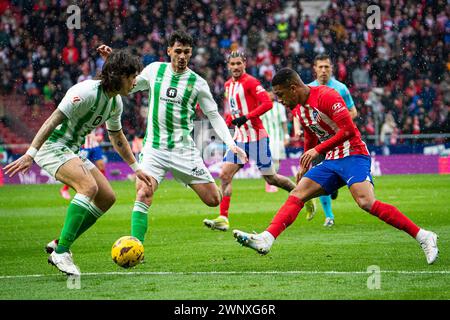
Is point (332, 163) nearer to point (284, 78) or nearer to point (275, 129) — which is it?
point (284, 78)

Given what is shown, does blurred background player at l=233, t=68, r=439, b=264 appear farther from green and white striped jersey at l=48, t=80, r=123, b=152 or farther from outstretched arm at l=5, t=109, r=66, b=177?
outstretched arm at l=5, t=109, r=66, b=177

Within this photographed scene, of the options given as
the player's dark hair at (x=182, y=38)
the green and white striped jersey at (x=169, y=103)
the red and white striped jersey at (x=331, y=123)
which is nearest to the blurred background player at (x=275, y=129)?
the green and white striped jersey at (x=169, y=103)

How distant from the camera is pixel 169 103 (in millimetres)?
9492

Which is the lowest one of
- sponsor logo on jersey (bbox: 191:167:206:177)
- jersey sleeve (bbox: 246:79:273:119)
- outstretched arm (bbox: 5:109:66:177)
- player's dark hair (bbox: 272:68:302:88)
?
sponsor logo on jersey (bbox: 191:167:206:177)

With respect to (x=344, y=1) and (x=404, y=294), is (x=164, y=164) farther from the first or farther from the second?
(x=344, y=1)

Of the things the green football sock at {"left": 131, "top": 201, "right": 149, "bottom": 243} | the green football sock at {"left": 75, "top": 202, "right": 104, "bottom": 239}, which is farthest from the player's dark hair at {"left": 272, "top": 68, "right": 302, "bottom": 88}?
the green football sock at {"left": 75, "top": 202, "right": 104, "bottom": 239}

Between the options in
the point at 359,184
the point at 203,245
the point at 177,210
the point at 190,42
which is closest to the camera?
the point at 359,184

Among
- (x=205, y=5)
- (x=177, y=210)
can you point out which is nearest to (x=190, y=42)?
(x=177, y=210)

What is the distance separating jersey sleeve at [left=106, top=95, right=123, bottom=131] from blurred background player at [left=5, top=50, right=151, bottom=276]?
0.01 m

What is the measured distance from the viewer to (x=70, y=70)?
28.7m

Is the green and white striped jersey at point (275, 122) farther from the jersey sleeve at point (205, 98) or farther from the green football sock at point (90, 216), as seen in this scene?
the green football sock at point (90, 216)

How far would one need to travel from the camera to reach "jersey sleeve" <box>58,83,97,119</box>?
7.80 meters

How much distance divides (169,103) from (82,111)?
5.41 ft

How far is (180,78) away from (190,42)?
0.44 m
